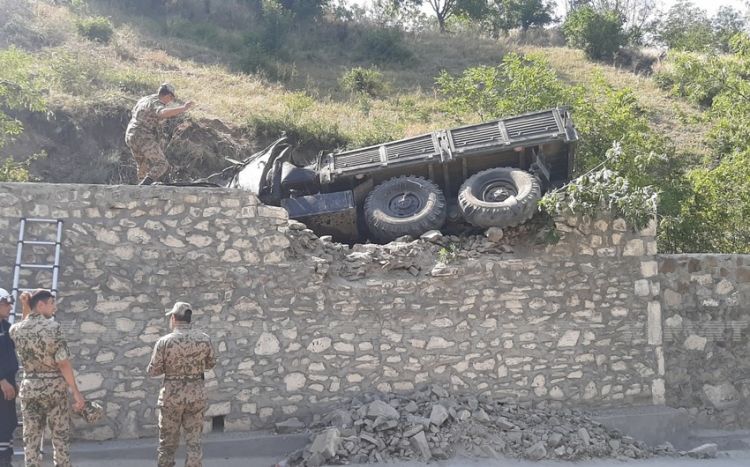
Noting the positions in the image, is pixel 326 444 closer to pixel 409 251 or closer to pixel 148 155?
pixel 409 251

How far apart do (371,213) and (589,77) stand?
21.1m

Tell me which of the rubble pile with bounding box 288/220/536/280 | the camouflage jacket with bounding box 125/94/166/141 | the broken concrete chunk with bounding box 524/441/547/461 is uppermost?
the camouflage jacket with bounding box 125/94/166/141

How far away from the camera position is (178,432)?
627 cm

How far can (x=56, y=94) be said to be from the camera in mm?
15797

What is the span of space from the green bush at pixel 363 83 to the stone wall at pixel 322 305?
16582 mm

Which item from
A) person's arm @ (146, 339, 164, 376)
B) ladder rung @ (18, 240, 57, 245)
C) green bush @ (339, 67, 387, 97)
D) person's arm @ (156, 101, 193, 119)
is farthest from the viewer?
green bush @ (339, 67, 387, 97)

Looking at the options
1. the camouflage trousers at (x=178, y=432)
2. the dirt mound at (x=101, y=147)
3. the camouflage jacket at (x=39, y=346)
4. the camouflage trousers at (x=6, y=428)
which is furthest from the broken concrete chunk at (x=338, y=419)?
the dirt mound at (x=101, y=147)

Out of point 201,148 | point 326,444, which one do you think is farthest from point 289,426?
point 201,148

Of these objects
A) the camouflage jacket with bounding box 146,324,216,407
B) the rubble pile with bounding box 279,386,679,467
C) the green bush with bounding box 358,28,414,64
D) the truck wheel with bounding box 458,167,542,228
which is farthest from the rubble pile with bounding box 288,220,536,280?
the green bush with bounding box 358,28,414,64

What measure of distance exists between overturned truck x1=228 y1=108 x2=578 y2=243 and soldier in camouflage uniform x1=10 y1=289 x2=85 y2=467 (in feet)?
13.1

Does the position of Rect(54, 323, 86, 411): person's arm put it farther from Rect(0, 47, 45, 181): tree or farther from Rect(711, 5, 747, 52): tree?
Rect(711, 5, 747, 52): tree

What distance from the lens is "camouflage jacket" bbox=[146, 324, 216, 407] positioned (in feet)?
20.1

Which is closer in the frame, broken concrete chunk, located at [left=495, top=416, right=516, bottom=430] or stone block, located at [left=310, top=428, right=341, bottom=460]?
stone block, located at [left=310, top=428, right=341, bottom=460]

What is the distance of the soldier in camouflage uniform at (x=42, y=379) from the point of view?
583 centimetres
